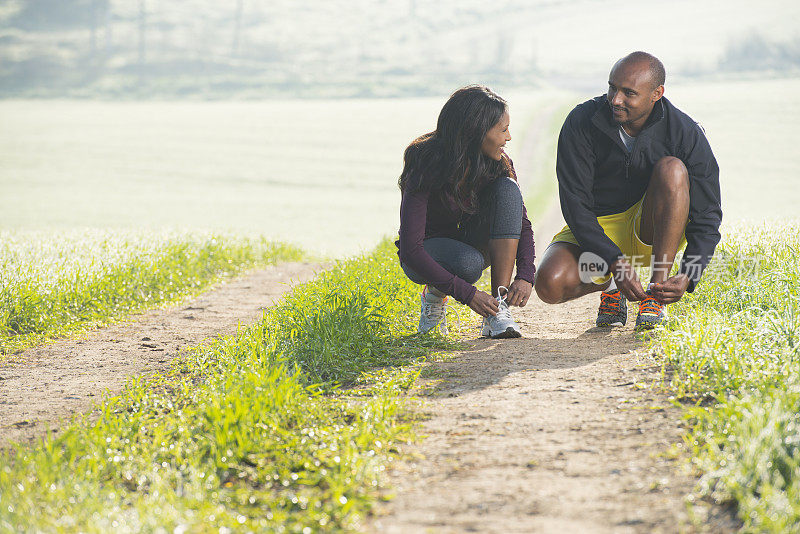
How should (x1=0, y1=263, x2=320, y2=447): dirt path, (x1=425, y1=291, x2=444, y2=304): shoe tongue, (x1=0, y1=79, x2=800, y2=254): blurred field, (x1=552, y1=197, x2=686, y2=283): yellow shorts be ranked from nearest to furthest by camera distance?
(x1=0, y1=263, x2=320, y2=447): dirt path → (x1=425, y1=291, x2=444, y2=304): shoe tongue → (x1=552, y1=197, x2=686, y2=283): yellow shorts → (x1=0, y1=79, x2=800, y2=254): blurred field

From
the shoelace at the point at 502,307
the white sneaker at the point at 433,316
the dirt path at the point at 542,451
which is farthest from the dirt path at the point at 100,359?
the dirt path at the point at 542,451

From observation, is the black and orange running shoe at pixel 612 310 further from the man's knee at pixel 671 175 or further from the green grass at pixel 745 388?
the man's knee at pixel 671 175

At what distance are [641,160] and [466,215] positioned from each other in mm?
1054

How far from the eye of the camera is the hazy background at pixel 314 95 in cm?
1521

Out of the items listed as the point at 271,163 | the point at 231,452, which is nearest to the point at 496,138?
the point at 231,452

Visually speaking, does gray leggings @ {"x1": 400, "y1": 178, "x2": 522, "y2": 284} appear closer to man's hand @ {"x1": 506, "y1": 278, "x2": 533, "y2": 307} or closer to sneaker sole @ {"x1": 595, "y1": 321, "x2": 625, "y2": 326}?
man's hand @ {"x1": 506, "y1": 278, "x2": 533, "y2": 307}

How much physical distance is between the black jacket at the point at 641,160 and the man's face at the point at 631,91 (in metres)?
0.12

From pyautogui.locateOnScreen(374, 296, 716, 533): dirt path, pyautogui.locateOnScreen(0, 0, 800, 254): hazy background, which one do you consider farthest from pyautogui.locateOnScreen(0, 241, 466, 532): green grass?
pyautogui.locateOnScreen(0, 0, 800, 254): hazy background

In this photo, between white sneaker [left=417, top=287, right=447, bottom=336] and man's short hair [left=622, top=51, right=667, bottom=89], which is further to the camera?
white sneaker [left=417, top=287, right=447, bottom=336]

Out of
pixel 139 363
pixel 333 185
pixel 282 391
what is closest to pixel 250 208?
pixel 333 185

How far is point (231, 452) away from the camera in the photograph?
2.41 m

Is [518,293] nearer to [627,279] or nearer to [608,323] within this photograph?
[627,279]

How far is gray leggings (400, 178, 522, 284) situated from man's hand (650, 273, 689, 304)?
2.64 ft

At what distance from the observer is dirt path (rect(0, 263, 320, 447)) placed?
10.5 ft
